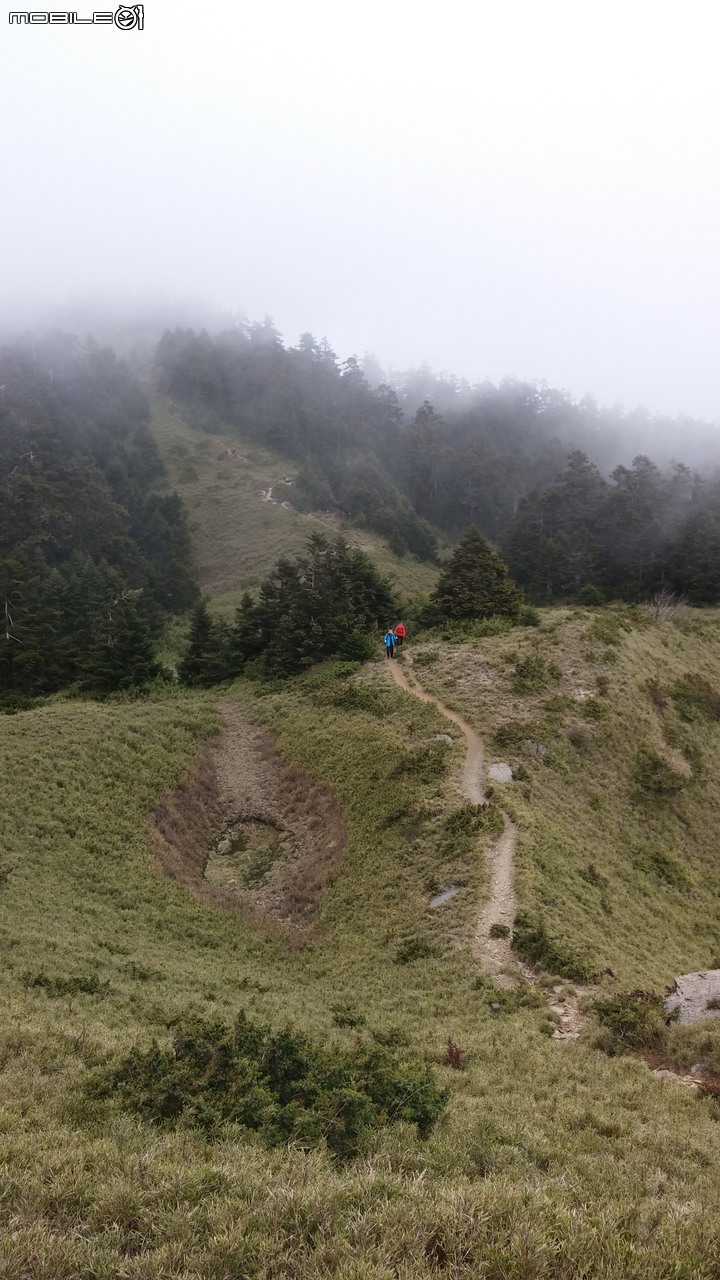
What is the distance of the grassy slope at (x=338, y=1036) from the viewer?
576 centimetres

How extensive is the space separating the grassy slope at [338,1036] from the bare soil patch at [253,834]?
39.1 inches

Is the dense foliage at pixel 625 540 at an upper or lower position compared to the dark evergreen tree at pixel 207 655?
upper

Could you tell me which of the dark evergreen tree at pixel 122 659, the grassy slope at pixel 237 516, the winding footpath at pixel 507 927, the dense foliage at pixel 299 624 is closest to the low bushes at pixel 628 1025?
the winding footpath at pixel 507 927

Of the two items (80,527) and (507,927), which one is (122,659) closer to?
(507,927)

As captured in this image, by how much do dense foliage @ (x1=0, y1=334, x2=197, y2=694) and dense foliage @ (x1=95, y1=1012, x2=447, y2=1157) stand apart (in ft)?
110

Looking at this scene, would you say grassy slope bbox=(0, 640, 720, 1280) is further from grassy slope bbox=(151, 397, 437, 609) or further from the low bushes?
grassy slope bbox=(151, 397, 437, 609)

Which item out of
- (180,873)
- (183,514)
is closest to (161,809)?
(180,873)

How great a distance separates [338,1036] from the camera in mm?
13938

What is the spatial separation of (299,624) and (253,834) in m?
16.9

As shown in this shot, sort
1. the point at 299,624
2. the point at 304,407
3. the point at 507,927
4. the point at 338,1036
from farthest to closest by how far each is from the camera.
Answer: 1. the point at 304,407
2. the point at 299,624
3. the point at 507,927
4. the point at 338,1036

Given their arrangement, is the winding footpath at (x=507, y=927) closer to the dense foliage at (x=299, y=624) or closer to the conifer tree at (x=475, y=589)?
the dense foliage at (x=299, y=624)

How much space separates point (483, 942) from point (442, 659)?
21527 mm

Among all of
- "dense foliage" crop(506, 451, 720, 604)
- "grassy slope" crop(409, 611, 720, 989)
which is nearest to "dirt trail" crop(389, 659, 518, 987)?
"grassy slope" crop(409, 611, 720, 989)

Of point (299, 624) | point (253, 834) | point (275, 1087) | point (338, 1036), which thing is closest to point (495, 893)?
point (338, 1036)
